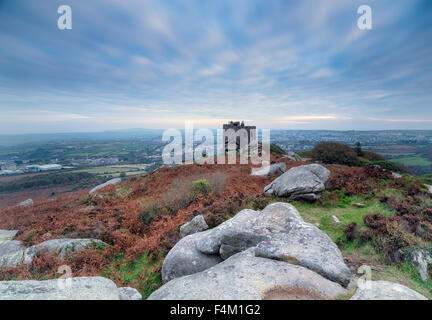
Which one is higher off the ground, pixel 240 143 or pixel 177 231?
pixel 240 143

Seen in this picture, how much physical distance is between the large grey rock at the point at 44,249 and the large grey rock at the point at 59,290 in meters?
3.40

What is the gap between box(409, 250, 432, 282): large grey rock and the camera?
4.34 metres

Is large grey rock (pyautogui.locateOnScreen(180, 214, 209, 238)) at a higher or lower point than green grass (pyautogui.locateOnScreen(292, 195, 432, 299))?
lower

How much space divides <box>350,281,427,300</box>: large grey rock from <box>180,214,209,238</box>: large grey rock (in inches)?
209

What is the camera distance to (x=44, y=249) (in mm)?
6590

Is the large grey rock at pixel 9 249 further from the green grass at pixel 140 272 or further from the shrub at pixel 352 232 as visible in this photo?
the shrub at pixel 352 232

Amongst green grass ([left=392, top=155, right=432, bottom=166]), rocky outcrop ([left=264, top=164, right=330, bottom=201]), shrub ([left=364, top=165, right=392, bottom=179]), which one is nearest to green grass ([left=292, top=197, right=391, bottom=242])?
rocky outcrop ([left=264, top=164, right=330, bottom=201])

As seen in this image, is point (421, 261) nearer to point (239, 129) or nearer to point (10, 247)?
point (10, 247)

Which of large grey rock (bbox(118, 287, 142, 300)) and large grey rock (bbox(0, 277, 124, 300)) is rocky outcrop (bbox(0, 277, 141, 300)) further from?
large grey rock (bbox(118, 287, 142, 300))
